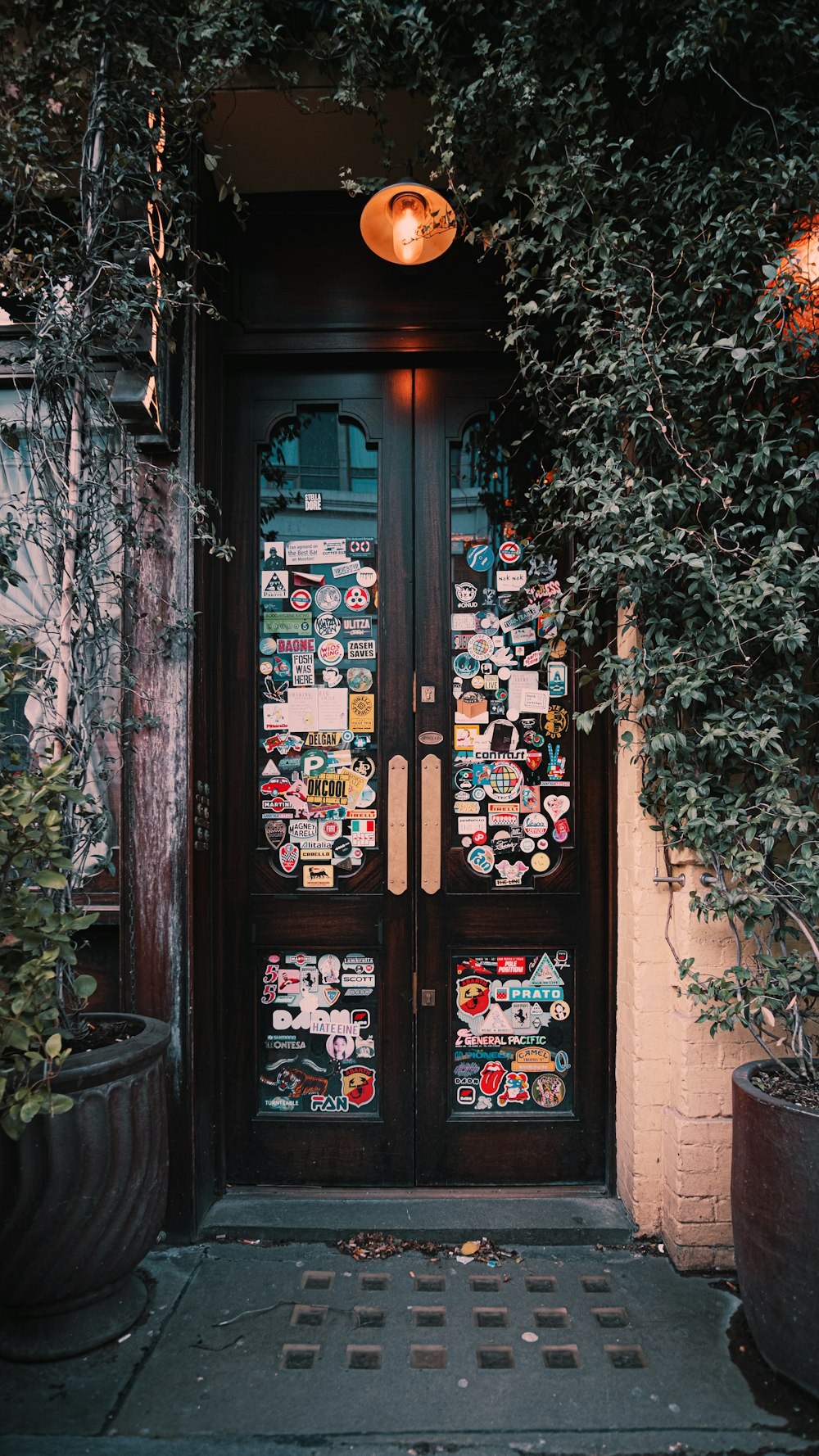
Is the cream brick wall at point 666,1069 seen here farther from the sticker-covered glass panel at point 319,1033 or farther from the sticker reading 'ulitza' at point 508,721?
the sticker-covered glass panel at point 319,1033

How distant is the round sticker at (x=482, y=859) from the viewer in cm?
326

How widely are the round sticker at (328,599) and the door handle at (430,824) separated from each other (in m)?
0.72

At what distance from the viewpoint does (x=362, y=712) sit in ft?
10.8

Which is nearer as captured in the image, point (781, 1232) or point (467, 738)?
point (781, 1232)

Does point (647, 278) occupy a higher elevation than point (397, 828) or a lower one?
higher

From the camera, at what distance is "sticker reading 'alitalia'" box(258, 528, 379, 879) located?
3.28 meters

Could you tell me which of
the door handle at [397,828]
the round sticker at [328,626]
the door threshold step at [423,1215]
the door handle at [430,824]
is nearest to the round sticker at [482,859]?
the door handle at [430,824]

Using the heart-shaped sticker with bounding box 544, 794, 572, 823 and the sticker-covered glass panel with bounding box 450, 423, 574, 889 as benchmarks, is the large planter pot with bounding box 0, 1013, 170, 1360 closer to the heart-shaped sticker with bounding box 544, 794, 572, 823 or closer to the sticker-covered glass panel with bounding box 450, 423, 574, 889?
the sticker-covered glass panel with bounding box 450, 423, 574, 889

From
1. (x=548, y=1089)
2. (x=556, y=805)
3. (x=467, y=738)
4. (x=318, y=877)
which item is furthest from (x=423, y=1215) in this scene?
(x=467, y=738)

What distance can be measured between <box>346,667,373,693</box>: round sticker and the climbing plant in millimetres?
944

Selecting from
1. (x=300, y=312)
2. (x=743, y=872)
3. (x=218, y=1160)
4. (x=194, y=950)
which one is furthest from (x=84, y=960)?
(x=300, y=312)

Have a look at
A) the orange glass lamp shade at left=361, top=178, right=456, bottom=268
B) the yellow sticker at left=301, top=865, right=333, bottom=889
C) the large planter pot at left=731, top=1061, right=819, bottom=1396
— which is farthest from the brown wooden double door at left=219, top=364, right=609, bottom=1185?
the large planter pot at left=731, top=1061, right=819, bottom=1396

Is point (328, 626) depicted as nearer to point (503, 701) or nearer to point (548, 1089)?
point (503, 701)

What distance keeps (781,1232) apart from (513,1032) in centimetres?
122
